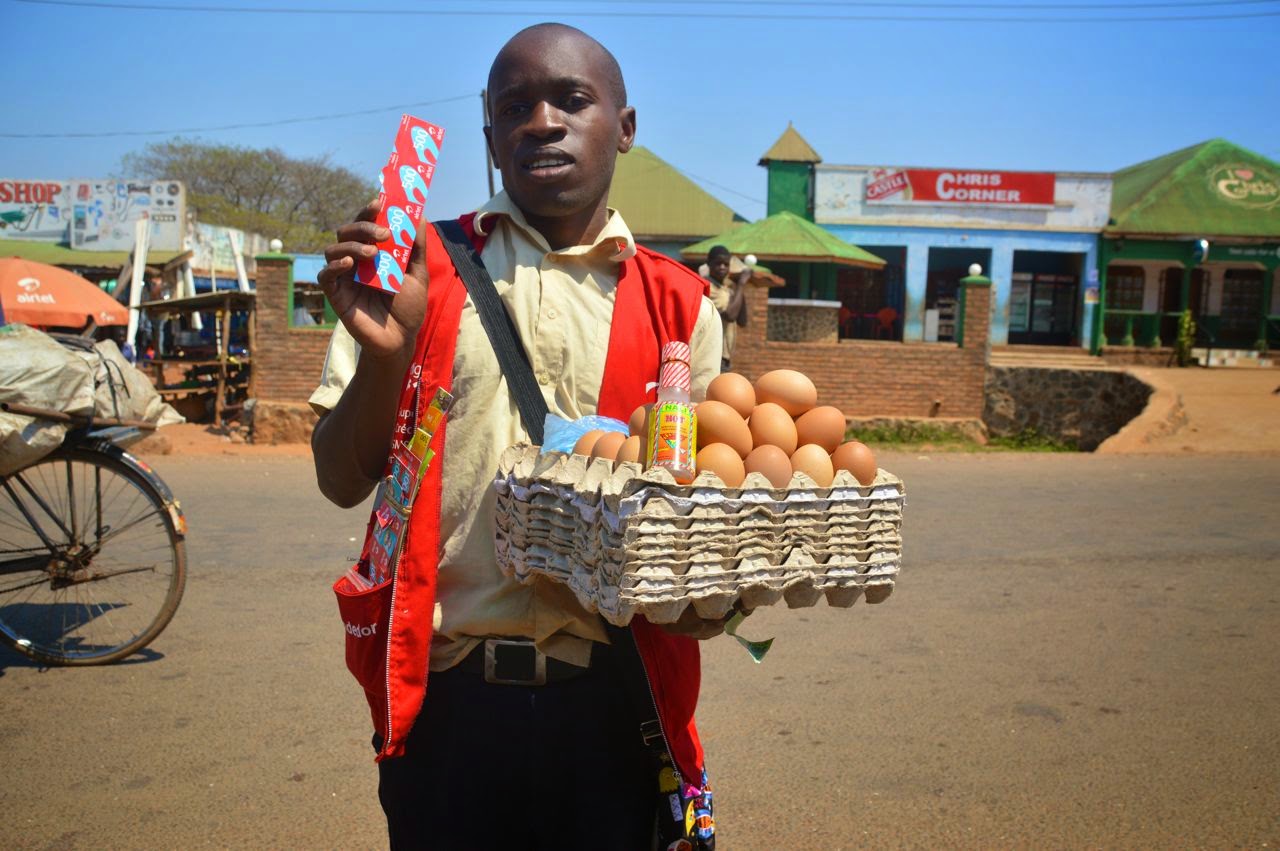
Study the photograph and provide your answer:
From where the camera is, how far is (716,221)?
97.2 ft

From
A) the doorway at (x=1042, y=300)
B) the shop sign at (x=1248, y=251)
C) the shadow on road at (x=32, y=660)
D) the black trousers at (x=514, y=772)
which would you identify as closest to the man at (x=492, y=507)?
the black trousers at (x=514, y=772)

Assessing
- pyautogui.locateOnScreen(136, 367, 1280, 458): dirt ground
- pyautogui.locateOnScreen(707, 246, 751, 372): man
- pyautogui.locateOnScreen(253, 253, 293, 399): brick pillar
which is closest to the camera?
pyautogui.locateOnScreen(707, 246, 751, 372): man

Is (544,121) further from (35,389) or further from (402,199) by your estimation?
(35,389)

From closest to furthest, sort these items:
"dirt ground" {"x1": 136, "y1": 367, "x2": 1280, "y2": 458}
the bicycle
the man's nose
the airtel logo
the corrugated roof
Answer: the man's nose, the bicycle, "dirt ground" {"x1": 136, "y1": 367, "x2": 1280, "y2": 458}, the airtel logo, the corrugated roof

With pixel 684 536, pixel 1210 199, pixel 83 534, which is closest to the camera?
pixel 684 536

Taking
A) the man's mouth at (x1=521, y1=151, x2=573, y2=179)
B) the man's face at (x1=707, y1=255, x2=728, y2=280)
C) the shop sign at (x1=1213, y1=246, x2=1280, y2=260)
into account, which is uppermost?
the shop sign at (x1=1213, y1=246, x2=1280, y2=260)

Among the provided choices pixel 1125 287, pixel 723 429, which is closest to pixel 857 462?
pixel 723 429

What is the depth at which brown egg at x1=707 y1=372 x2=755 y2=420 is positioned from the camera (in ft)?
6.29

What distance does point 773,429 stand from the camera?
6.09 ft

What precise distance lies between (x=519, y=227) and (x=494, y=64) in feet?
0.99

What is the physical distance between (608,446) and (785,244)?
67.6 ft

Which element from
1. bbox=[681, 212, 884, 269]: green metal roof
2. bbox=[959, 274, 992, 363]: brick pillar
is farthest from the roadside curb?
bbox=[681, 212, 884, 269]: green metal roof

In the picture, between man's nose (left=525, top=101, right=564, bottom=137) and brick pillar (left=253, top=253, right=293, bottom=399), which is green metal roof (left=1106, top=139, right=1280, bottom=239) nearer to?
brick pillar (left=253, top=253, right=293, bottom=399)

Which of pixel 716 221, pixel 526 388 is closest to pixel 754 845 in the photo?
pixel 526 388
